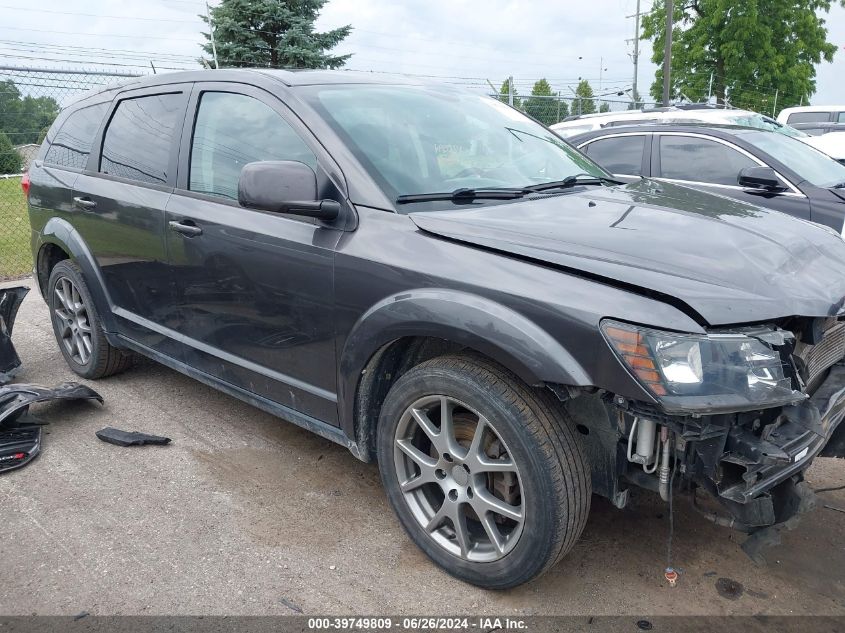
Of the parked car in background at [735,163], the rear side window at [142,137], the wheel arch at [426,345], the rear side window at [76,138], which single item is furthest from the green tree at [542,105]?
the wheel arch at [426,345]

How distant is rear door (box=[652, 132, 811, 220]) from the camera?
232 inches

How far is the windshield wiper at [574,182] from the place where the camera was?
10.0ft

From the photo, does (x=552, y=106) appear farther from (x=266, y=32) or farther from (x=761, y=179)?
(x=761, y=179)

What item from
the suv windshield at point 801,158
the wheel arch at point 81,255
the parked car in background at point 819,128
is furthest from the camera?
the parked car in background at point 819,128

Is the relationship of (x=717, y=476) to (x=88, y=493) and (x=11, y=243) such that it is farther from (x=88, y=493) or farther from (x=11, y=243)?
(x=11, y=243)

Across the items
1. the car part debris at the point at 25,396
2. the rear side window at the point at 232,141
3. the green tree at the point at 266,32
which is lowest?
the car part debris at the point at 25,396

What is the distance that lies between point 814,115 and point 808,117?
0.57 ft

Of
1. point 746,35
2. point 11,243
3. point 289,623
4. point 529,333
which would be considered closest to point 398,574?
point 289,623

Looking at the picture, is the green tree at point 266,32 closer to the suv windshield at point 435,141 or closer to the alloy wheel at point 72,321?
the alloy wheel at point 72,321

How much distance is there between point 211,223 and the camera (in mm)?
3264

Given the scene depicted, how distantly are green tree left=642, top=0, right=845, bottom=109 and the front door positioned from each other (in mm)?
34856

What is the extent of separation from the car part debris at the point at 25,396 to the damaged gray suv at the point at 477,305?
0.62 meters

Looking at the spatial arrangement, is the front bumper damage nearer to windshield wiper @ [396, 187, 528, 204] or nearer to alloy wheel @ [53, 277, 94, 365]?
windshield wiper @ [396, 187, 528, 204]

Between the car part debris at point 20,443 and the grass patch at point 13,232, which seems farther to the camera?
the grass patch at point 13,232
